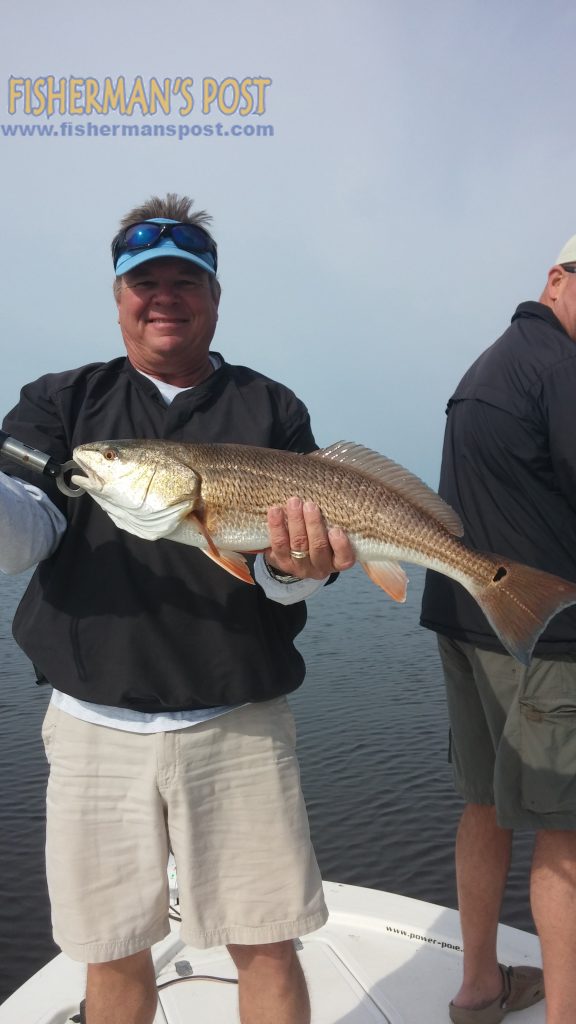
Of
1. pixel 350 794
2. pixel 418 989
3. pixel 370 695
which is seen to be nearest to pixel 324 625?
pixel 370 695

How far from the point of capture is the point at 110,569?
2742 mm

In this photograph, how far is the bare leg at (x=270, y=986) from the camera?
8.55 feet

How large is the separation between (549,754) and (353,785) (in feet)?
23.8

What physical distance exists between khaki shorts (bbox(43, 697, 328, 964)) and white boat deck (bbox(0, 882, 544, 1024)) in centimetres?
128

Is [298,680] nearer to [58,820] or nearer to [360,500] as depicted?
[360,500]

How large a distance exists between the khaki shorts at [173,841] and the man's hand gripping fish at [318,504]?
716 mm

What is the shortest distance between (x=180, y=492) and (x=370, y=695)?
1089 cm

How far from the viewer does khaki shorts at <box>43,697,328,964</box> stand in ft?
8.62

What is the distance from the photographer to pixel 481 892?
3.35m

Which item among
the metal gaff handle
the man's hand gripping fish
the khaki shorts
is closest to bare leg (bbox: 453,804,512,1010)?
the khaki shorts

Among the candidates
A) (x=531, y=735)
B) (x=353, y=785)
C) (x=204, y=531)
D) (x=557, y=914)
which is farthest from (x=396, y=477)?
(x=353, y=785)

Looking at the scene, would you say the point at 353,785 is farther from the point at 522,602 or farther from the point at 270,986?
the point at 522,602

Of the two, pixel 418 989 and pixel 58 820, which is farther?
pixel 418 989

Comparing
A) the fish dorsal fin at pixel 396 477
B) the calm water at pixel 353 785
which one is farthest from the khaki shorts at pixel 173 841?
the calm water at pixel 353 785
